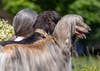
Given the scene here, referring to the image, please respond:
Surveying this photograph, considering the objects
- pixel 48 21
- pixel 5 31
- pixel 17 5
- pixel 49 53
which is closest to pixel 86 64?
pixel 5 31

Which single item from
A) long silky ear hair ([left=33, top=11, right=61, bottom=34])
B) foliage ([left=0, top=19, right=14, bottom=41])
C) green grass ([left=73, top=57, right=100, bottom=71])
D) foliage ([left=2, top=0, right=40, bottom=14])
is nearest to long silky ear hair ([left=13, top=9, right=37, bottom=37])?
long silky ear hair ([left=33, top=11, right=61, bottom=34])

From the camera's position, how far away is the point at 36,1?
72.5 ft

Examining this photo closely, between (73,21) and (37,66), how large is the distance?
616mm

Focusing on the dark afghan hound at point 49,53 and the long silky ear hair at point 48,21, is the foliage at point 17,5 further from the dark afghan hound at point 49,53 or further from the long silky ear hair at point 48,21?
the dark afghan hound at point 49,53

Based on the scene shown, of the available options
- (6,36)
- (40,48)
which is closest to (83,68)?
(6,36)

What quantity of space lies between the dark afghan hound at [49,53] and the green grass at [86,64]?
3698 millimetres

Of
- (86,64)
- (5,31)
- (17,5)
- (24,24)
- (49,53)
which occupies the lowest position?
(17,5)

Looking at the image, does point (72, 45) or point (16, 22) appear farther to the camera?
point (16, 22)

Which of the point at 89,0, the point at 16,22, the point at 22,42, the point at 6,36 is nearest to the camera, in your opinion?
the point at 22,42

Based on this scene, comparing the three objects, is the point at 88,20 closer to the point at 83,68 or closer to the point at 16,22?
the point at 83,68

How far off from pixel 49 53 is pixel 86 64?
4066 mm

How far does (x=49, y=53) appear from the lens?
688 cm

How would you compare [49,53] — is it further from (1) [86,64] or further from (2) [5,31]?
(1) [86,64]

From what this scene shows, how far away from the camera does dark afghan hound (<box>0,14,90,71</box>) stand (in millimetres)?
6773
